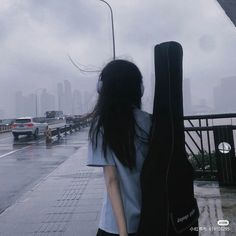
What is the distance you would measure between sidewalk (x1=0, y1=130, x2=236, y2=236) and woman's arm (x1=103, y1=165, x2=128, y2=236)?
2.94 meters

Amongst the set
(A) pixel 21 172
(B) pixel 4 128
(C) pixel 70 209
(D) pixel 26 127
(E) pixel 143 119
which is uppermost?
(B) pixel 4 128

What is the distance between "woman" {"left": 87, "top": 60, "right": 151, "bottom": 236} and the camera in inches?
77.0

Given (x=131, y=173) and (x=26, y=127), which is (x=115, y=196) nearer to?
(x=131, y=173)

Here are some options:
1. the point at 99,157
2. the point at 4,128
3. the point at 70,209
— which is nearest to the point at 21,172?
the point at 70,209

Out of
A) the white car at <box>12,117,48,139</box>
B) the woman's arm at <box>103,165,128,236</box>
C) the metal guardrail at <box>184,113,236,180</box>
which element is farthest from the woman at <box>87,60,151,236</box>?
the white car at <box>12,117,48,139</box>

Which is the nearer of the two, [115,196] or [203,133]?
[115,196]

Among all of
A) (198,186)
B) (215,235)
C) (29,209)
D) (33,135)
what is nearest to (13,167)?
(29,209)

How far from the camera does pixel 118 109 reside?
6.57ft

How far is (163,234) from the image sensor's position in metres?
1.75

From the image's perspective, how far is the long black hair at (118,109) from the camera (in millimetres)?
1960

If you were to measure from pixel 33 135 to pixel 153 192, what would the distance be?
29.3m

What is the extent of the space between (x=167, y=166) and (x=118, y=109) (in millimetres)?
385

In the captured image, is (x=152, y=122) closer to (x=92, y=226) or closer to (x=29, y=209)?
(x=92, y=226)

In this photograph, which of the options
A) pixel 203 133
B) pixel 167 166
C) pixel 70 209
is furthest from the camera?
pixel 203 133
